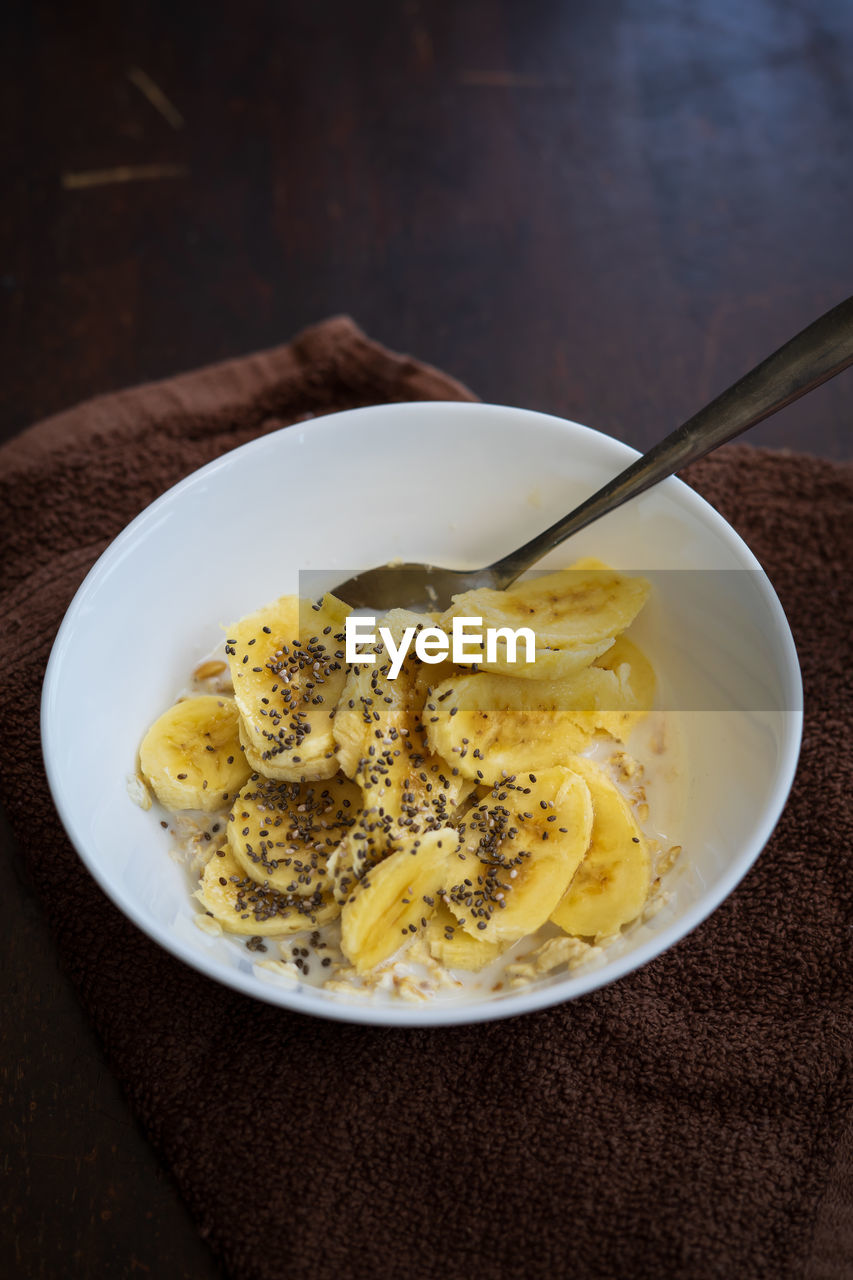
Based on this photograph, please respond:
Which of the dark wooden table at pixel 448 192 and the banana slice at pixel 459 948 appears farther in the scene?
the dark wooden table at pixel 448 192

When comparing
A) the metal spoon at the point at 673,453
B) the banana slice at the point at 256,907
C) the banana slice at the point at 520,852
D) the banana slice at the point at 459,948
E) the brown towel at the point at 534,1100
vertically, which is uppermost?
the metal spoon at the point at 673,453

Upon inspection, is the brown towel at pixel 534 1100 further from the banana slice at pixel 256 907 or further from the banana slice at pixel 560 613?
the banana slice at pixel 560 613

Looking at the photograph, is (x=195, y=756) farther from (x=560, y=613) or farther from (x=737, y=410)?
(x=737, y=410)

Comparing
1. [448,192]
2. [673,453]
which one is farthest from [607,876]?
[448,192]

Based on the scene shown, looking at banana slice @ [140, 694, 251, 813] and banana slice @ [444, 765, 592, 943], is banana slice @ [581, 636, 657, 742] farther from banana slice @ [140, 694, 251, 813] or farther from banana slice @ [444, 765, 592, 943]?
banana slice @ [140, 694, 251, 813]

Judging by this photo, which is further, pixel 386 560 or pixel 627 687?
pixel 386 560

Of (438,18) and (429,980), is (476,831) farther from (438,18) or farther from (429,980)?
(438,18)

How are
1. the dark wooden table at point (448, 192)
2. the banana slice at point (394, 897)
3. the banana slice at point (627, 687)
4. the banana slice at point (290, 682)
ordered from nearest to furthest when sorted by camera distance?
1. the banana slice at point (394, 897)
2. the banana slice at point (290, 682)
3. the banana slice at point (627, 687)
4. the dark wooden table at point (448, 192)

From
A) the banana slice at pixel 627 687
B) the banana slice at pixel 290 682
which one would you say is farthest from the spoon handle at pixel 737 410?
the banana slice at pixel 290 682
